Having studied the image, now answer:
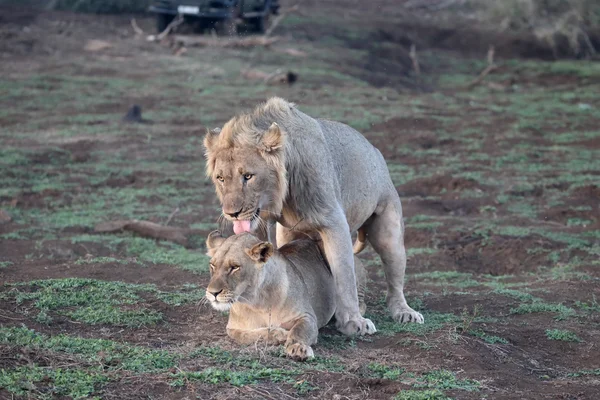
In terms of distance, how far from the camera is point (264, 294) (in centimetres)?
568

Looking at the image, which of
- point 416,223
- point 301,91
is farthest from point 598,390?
point 301,91

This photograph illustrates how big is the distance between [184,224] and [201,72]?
10.4 m

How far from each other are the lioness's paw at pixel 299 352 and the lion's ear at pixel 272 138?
1.19 m

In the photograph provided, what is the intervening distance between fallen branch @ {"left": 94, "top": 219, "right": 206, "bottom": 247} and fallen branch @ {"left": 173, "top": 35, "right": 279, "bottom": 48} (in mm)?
13335

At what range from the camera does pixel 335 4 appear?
110ft

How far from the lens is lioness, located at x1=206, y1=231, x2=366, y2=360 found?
5422 millimetres

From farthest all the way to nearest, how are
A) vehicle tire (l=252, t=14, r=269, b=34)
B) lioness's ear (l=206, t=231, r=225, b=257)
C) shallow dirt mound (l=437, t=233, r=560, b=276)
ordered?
vehicle tire (l=252, t=14, r=269, b=34), shallow dirt mound (l=437, t=233, r=560, b=276), lioness's ear (l=206, t=231, r=225, b=257)

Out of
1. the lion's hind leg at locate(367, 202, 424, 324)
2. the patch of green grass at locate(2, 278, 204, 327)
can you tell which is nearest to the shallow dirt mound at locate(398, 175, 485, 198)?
the lion's hind leg at locate(367, 202, 424, 324)

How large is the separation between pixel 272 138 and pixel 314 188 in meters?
0.48

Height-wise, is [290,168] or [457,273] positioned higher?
[290,168]

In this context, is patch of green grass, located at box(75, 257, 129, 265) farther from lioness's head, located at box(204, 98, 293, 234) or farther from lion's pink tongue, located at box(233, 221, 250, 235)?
lion's pink tongue, located at box(233, 221, 250, 235)

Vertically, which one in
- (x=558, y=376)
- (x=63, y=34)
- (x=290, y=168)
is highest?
(x=290, y=168)

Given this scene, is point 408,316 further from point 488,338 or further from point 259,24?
point 259,24

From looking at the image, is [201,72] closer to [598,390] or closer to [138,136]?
[138,136]
